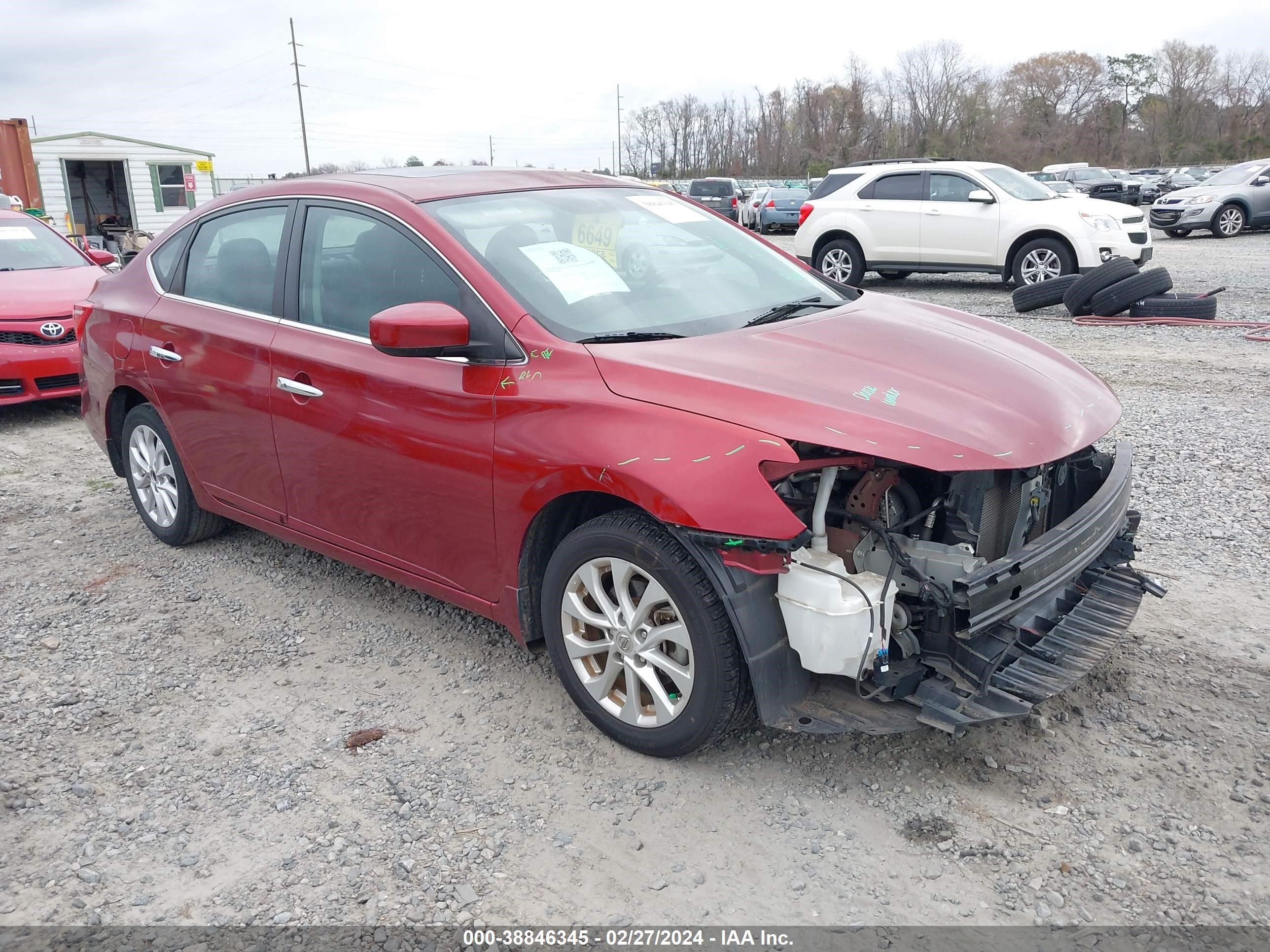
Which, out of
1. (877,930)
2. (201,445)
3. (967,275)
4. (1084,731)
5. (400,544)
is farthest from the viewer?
(967,275)

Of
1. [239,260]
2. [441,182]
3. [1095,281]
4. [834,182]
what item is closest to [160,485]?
[239,260]

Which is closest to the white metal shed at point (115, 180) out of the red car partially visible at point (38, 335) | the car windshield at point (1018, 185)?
the red car partially visible at point (38, 335)

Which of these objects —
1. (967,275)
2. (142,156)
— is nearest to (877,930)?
(967,275)

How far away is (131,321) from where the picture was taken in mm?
4730

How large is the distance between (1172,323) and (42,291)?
10555 millimetres

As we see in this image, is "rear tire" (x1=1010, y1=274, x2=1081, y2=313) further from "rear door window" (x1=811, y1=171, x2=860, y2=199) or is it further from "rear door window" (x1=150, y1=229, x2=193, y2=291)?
"rear door window" (x1=150, y1=229, x2=193, y2=291)

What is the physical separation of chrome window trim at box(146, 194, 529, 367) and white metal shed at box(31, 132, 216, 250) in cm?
2698

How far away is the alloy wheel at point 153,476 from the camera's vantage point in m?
4.87

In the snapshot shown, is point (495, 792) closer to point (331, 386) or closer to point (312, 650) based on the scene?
point (312, 650)

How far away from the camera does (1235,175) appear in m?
21.2

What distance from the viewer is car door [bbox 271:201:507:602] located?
129 inches

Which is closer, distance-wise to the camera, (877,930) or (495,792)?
(877,930)

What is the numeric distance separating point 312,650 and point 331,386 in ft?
3.48

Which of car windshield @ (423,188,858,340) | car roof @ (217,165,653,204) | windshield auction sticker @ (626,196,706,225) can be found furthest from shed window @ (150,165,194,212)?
car windshield @ (423,188,858,340)
